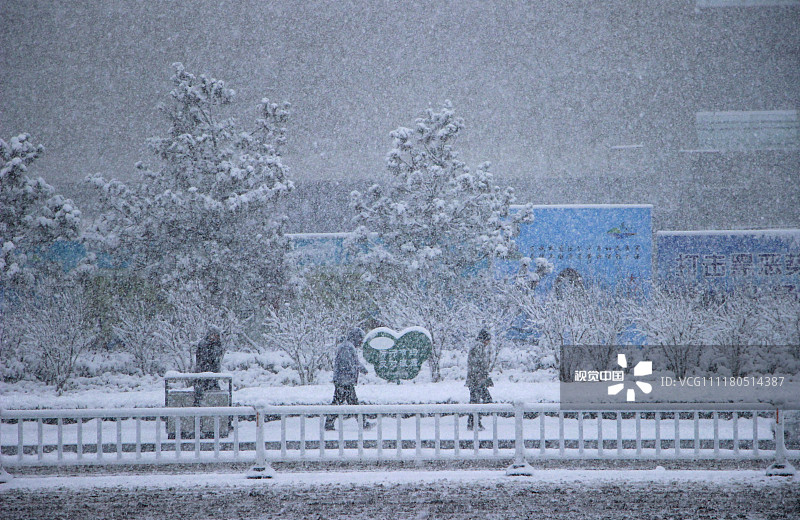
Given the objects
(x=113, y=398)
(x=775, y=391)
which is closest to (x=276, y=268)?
(x=113, y=398)

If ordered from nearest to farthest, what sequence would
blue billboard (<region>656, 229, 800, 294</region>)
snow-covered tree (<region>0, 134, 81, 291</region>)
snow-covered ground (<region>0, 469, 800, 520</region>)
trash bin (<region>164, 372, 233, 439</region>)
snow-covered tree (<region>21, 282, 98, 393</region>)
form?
snow-covered ground (<region>0, 469, 800, 520</region>) < trash bin (<region>164, 372, 233, 439</region>) < snow-covered tree (<region>21, 282, 98, 393</region>) < snow-covered tree (<region>0, 134, 81, 291</region>) < blue billboard (<region>656, 229, 800, 294</region>)

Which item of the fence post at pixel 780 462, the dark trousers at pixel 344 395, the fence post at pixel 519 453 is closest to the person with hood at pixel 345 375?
the dark trousers at pixel 344 395

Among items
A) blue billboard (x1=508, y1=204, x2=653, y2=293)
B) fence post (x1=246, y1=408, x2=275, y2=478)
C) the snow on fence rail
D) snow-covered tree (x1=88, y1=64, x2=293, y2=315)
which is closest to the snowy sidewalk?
fence post (x1=246, y1=408, x2=275, y2=478)

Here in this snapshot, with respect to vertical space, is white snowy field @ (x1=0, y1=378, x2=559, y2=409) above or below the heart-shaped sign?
below

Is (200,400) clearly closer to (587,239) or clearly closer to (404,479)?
(404,479)

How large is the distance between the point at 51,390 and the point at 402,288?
1006cm

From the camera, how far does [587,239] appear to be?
29.0 meters

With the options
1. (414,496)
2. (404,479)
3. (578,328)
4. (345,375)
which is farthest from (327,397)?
(578,328)

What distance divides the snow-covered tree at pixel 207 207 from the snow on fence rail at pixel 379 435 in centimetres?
1044

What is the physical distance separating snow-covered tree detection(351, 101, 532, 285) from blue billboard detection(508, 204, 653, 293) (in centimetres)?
479

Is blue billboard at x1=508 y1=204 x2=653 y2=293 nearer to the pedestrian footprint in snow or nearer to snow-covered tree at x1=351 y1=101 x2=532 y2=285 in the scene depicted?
snow-covered tree at x1=351 y1=101 x2=532 y2=285

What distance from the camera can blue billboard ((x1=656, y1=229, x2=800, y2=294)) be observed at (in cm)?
2741

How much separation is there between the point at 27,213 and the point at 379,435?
1820 cm

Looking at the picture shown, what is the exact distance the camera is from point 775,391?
14.7m
